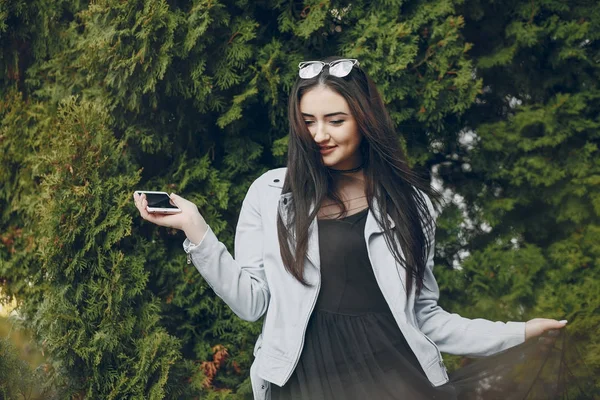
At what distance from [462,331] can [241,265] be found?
0.87 metres

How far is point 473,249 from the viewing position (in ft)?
15.0

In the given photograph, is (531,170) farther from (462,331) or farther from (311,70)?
(311,70)

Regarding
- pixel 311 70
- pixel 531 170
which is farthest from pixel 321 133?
pixel 531 170

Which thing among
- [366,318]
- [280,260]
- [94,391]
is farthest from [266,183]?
[94,391]

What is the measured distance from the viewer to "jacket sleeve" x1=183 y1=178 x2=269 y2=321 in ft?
8.29

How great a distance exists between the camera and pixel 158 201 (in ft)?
8.50

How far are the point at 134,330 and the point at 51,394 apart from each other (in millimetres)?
486

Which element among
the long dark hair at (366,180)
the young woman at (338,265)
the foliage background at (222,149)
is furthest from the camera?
the foliage background at (222,149)

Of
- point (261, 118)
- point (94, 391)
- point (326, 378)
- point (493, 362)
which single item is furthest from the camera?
point (261, 118)

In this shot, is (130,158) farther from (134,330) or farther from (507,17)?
(507,17)

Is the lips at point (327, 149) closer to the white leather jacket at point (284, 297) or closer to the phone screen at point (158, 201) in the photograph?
the white leather jacket at point (284, 297)

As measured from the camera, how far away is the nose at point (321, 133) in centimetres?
276

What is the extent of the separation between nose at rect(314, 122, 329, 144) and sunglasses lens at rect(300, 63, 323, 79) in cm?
19

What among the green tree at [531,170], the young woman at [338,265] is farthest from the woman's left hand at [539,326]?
the green tree at [531,170]
